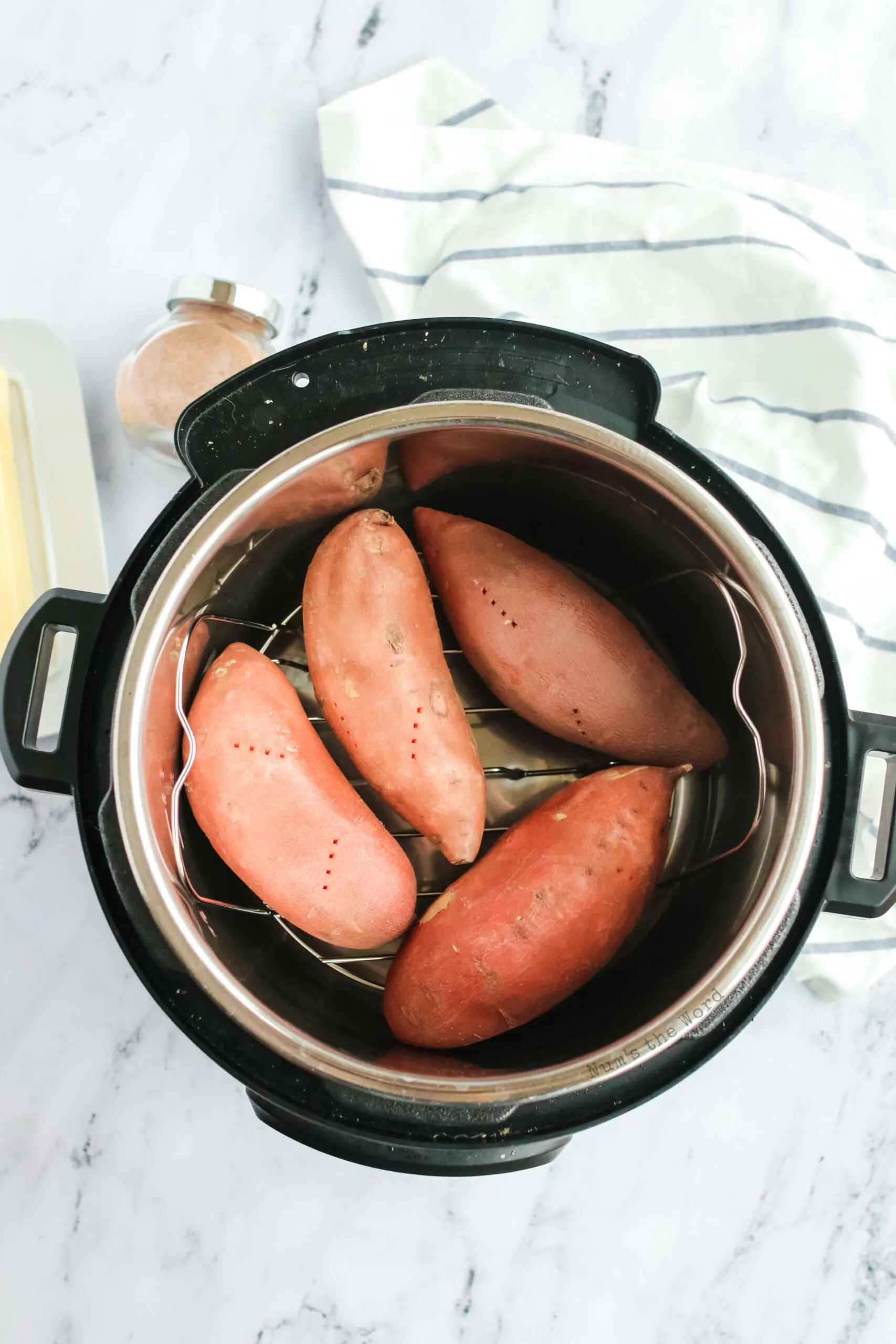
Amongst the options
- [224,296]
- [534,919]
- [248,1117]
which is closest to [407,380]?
[224,296]

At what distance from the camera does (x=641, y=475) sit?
1.44ft

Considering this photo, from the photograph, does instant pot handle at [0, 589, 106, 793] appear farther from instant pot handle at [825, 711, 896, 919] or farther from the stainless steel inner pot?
instant pot handle at [825, 711, 896, 919]

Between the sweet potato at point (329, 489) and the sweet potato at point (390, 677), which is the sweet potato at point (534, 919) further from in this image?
the sweet potato at point (329, 489)

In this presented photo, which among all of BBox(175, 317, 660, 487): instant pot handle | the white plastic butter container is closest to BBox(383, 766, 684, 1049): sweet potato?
BBox(175, 317, 660, 487): instant pot handle

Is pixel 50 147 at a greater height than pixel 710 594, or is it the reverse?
pixel 50 147

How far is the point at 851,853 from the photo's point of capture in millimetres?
453

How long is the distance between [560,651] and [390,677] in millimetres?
90

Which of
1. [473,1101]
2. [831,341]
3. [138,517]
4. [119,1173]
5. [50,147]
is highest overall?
A: [50,147]

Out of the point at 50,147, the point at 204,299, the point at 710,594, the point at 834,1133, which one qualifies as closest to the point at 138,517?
the point at 204,299

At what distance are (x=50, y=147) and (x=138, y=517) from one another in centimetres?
27

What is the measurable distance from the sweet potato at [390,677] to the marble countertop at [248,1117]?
202 millimetres

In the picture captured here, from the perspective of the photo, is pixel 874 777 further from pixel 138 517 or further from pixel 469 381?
pixel 138 517

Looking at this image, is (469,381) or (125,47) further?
(125,47)

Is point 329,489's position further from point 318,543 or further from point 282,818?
point 282,818
